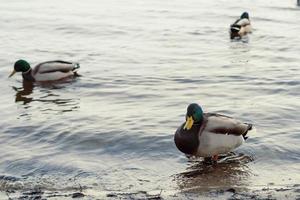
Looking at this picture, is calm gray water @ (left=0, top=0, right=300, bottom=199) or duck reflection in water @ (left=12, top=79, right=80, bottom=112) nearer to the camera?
calm gray water @ (left=0, top=0, right=300, bottom=199)

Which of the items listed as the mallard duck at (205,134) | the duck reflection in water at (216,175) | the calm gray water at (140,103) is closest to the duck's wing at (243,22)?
the calm gray water at (140,103)

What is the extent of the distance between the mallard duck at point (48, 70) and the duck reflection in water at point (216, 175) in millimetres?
6772

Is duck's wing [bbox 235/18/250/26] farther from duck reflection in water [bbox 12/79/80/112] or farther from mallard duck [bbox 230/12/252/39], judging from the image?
duck reflection in water [bbox 12/79/80/112]

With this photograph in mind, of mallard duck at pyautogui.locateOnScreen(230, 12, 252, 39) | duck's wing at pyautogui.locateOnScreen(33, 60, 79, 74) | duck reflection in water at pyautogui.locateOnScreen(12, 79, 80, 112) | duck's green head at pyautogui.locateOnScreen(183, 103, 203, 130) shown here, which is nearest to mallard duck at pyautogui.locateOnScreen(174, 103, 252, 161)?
duck's green head at pyautogui.locateOnScreen(183, 103, 203, 130)

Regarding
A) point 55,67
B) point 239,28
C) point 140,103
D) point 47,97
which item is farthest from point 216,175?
point 239,28

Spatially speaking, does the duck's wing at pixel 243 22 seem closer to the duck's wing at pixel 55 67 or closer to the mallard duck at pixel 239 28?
the mallard duck at pixel 239 28

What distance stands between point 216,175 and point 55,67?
25.5 feet

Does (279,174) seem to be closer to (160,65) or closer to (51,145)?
(51,145)

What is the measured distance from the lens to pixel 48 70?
15.7 m

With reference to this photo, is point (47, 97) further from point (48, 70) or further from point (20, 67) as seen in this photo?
point (20, 67)

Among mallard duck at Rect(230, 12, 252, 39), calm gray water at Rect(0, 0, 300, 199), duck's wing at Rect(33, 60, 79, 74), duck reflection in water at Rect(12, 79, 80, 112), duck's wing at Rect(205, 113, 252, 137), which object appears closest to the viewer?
calm gray water at Rect(0, 0, 300, 199)

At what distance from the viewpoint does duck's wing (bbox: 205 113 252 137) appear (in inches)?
356

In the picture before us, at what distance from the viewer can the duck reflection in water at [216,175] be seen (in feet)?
26.9

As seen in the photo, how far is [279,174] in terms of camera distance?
340 inches
